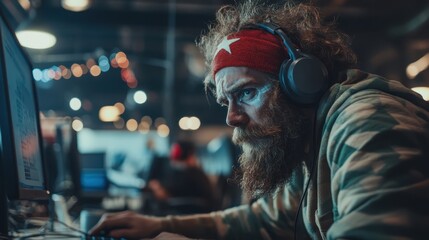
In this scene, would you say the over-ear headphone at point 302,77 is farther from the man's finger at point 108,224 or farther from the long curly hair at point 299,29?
the man's finger at point 108,224

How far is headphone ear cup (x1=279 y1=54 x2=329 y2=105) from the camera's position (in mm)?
1019

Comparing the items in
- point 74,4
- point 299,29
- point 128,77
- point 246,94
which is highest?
point 74,4

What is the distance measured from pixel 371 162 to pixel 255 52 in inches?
17.0

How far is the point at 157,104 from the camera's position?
1346cm

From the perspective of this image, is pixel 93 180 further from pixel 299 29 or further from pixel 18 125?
pixel 299 29

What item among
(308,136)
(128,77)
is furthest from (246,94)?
(128,77)

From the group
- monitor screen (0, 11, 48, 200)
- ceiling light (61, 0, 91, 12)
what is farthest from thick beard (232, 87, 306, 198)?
ceiling light (61, 0, 91, 12)

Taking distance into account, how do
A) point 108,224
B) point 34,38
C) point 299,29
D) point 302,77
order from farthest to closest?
1. point 34,38
2. point 108,224
3. point 299,29
4. point 302,77

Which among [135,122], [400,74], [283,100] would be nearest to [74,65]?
[400,74]

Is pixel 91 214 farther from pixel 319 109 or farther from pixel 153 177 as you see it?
pixel 153 177

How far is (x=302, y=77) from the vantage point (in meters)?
1.02

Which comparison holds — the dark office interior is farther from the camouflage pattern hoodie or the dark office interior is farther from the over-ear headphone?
the camouflage pattern hoodie

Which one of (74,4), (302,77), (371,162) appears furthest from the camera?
(74,4)

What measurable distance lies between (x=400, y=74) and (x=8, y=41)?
6860mm
